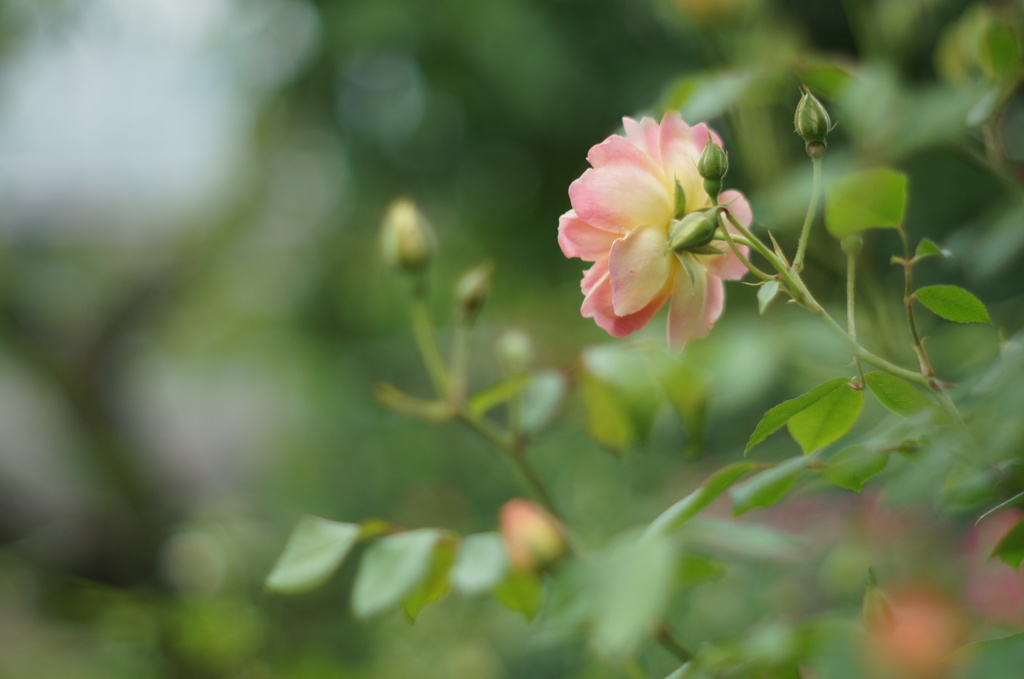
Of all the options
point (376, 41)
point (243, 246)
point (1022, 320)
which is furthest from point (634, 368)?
point (243, 246)

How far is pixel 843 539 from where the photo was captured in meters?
0.61

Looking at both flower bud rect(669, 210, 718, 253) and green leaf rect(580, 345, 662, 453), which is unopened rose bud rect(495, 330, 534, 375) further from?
flower bud rect(669, 210, 718, 253)

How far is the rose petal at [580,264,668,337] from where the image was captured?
24 cm

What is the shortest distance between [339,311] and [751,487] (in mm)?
1490

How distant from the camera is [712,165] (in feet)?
0.70

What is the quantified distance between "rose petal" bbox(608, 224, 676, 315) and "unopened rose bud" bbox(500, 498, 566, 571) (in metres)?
0.12

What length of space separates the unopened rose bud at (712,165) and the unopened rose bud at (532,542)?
0.15 metres

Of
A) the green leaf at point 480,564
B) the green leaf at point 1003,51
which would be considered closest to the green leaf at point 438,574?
the green leaf at point 480,564

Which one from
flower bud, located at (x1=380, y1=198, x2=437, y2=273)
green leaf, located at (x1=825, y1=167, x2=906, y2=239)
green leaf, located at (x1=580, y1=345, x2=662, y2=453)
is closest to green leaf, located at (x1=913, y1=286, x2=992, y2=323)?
green leaf, located at (x1=825, y1=167, x2=906, y2=239)

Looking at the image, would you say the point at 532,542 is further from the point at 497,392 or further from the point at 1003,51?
the point at 1003,51

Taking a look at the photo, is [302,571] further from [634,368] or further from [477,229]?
[477,229]

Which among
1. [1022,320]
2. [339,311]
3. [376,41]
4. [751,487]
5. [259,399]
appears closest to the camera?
[751,487]

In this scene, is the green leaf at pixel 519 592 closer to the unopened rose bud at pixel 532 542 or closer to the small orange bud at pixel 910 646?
the unopened rose bud at pixel 532 542

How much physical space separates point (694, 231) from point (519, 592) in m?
0.16
